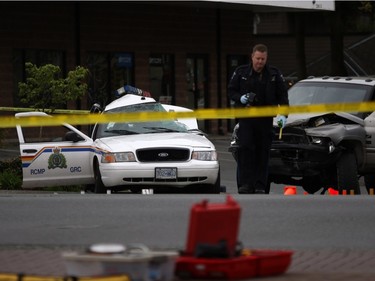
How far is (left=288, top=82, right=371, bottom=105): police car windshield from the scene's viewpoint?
725 inches

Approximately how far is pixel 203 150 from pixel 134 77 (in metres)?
21.5

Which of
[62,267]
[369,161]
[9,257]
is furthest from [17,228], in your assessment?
[369,161]

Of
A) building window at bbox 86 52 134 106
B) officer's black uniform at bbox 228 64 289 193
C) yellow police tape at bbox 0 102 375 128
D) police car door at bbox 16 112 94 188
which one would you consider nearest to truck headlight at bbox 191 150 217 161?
officer's black uniform at bbox 228 64 289 193

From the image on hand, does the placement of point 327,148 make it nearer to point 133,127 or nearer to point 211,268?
point 133,127

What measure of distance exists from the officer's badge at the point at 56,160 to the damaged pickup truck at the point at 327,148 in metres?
2.53

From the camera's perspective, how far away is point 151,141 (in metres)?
16.9

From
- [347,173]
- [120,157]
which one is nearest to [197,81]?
[347,173]

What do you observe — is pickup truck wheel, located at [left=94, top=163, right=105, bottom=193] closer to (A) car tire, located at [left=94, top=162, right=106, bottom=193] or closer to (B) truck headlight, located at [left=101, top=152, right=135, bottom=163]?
(A) car tire, located at [left=94, top=162, right=106, bottom=193]

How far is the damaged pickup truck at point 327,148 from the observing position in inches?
676

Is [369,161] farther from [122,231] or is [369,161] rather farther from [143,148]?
[122,231]

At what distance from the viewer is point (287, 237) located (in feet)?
36.5

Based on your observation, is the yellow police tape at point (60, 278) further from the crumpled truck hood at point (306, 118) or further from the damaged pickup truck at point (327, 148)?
the crumpled truck hood at point (306, 118)

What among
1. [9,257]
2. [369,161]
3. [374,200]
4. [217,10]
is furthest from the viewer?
[217,10]

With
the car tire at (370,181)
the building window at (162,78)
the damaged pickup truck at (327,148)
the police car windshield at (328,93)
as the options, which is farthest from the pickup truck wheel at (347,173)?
the building window at (162,78)
